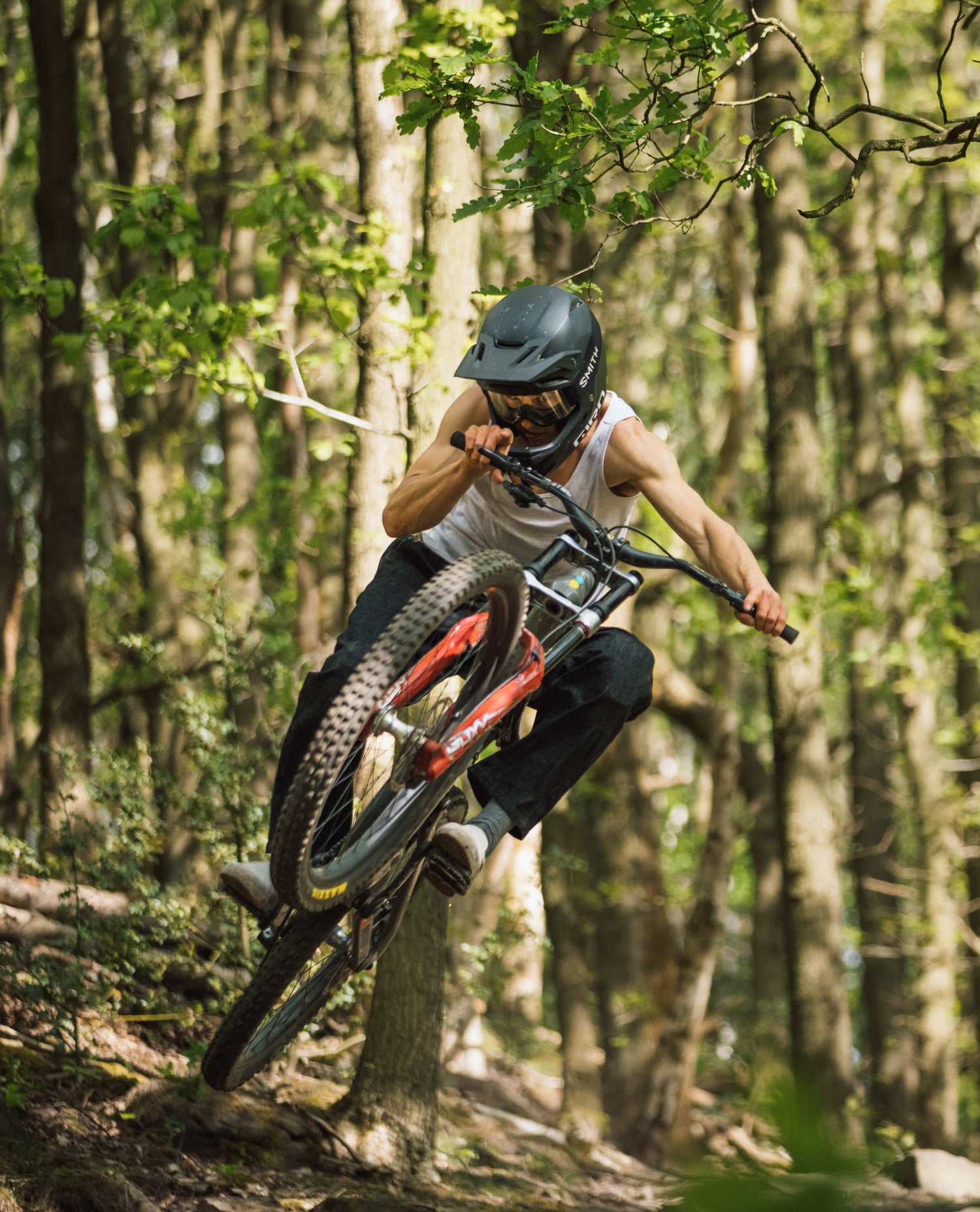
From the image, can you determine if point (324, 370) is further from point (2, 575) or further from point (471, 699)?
point (471, 699)

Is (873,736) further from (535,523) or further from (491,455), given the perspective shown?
(491,455)

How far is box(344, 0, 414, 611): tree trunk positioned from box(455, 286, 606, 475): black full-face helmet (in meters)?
1.68

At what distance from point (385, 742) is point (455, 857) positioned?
447mm

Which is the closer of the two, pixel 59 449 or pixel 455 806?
pixel 455 806

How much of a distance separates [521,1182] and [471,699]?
314 cm

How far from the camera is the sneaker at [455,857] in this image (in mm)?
3994

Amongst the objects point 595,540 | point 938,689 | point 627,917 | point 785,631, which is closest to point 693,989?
point 627,917

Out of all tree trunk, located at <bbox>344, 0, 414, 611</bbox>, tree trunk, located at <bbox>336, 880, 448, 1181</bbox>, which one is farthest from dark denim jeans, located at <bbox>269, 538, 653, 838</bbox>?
tree trunk, located at <bbox>344, 0, 414, 611</bbox>

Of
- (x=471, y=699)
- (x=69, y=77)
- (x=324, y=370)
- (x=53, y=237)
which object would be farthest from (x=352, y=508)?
(x=324, y=370)

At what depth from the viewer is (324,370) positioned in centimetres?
1399

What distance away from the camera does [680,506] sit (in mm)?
4352

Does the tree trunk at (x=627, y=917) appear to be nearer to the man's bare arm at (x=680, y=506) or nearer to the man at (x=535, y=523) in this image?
the man at (x=535, y=523)

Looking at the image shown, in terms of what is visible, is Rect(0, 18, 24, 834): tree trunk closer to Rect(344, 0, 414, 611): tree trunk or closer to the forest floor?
Rect(344, 0, 414, 611): tree trunk

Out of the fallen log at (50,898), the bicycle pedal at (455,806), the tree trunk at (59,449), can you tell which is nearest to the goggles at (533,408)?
the bicycle pedal at (455,806)
